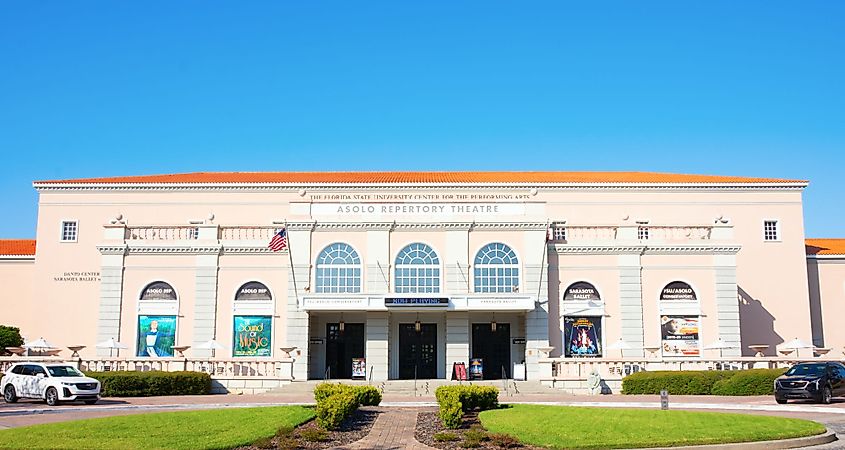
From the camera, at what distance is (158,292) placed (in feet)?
133

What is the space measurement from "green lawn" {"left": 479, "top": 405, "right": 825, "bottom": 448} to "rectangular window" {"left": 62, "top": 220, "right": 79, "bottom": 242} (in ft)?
115

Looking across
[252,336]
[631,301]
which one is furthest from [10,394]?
[631,301]

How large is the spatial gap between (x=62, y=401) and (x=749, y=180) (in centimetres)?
4088

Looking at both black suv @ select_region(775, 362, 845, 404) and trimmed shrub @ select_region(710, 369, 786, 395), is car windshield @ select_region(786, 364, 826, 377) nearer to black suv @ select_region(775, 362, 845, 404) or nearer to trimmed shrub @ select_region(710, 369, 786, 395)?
black suv @ select_region(775, 362, 845, 404)

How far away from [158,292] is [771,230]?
3550 cm

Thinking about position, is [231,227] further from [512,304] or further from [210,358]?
[512,304]

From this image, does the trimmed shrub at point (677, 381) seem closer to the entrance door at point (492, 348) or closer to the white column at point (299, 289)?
the entrance door at point (492, 348)

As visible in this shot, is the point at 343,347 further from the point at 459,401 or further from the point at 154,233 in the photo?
the point at 459,401

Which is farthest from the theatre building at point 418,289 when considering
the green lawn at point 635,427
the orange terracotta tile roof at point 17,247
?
the green lawn at point 635,427

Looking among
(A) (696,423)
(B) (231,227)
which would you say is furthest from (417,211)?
(A) (696,423)

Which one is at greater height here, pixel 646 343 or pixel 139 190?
pixel 139 190

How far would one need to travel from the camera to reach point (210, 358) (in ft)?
123

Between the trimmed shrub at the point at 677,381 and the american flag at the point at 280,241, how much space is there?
55.5 ft

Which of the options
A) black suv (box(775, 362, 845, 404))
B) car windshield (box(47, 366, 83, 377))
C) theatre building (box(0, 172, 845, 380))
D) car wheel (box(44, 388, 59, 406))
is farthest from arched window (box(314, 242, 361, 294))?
black suv (box(775, 362, 845, 404))
